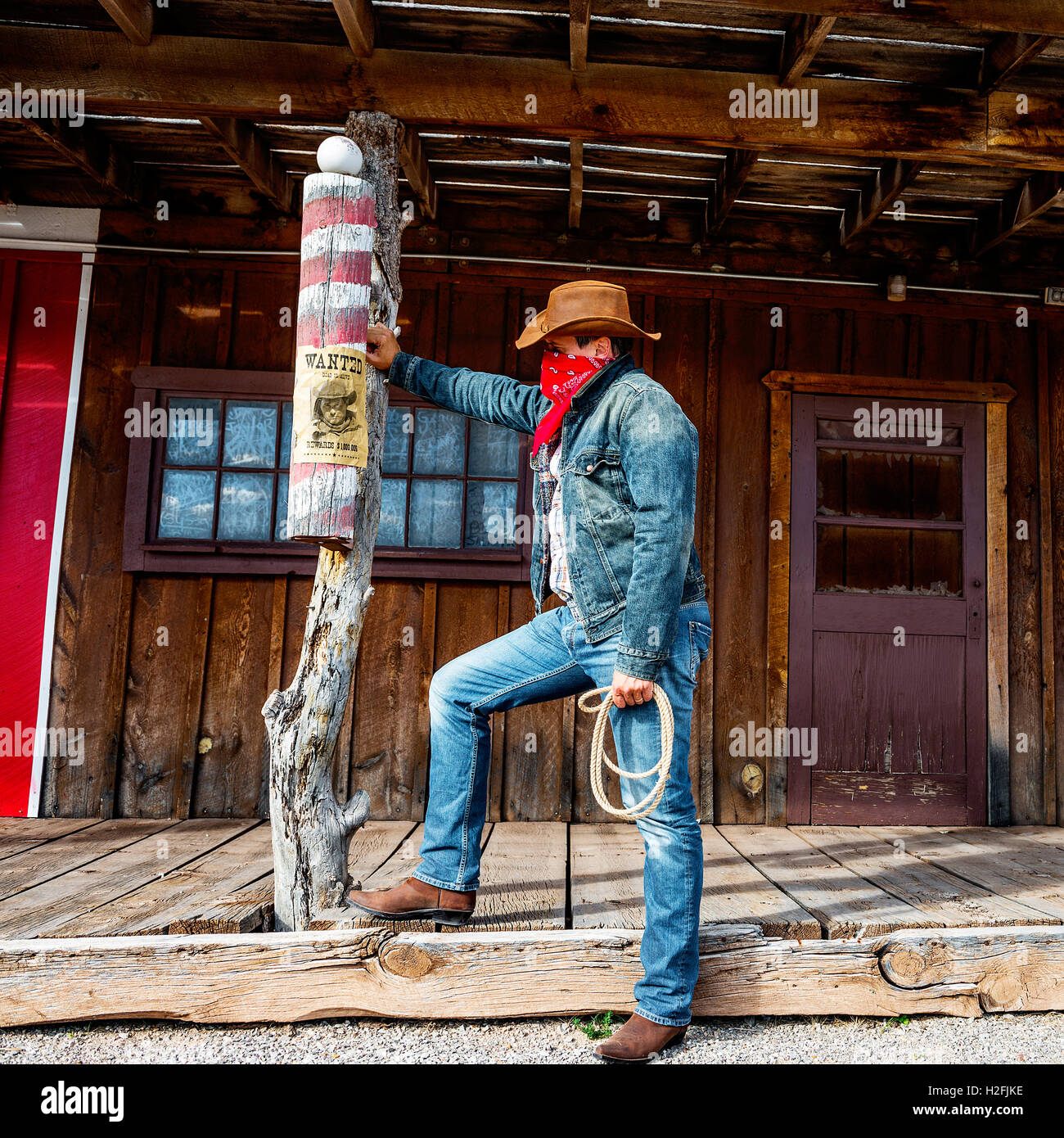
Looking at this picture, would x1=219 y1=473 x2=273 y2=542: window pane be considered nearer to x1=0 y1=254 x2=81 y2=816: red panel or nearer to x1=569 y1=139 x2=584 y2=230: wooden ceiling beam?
x1=0 y1=254 x2=81 y2=816: red panel

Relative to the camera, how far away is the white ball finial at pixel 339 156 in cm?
278

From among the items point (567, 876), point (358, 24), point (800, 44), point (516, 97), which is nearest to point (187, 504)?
point (358, 24)

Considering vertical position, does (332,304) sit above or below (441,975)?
above

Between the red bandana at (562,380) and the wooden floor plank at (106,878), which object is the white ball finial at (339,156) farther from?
the wooden floor plank at (106,878)

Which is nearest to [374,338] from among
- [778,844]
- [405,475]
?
[405,475]

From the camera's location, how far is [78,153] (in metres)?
4.06

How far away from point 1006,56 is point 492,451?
2754mm

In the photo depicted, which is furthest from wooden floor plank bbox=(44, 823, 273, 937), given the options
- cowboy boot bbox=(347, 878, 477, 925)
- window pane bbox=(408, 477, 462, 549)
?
window pane bbox=(408, 477, 462, 549)

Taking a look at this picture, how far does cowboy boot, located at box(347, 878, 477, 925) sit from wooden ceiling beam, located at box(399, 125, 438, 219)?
9.20 feet

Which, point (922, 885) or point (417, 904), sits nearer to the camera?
point (417, 904)

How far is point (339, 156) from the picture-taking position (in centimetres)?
279

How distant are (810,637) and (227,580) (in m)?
3.09

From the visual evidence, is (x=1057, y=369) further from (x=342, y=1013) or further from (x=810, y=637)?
(x=342, y=1013)

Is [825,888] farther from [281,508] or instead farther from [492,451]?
[281,508]
